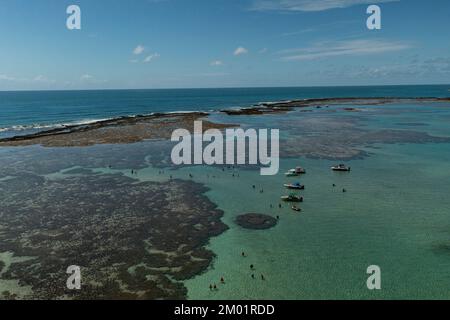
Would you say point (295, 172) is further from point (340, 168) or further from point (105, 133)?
point (105, 133)

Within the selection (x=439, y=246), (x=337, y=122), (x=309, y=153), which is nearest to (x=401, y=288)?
(x=439, y=246)

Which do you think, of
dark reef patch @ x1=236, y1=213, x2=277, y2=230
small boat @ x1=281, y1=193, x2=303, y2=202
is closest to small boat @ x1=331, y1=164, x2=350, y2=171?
small boat @ x1=281, y1=193, x2=303, y2=202

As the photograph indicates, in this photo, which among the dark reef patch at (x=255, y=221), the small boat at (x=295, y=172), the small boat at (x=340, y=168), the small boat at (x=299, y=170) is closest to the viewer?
Answer: the dark reef patch at (x=255, y=221)

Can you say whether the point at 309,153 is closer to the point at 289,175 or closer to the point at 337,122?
the point at 289,175

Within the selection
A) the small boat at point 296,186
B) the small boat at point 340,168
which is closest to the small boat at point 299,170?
the small boat at point 340,168

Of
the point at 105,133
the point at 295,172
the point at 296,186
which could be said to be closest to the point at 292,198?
the point at 296,186

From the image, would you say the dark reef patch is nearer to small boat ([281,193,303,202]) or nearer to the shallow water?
the shallow water

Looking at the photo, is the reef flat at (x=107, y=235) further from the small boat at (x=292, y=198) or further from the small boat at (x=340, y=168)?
the small boat at (x=340, y=168)
